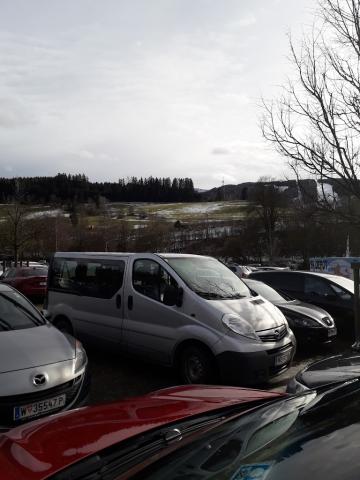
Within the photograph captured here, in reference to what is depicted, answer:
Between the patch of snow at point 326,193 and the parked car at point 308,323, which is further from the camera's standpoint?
the patch of snow at point 326,193

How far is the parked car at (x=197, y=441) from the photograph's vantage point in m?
1.79

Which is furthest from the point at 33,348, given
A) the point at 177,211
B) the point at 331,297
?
the point at 177,211

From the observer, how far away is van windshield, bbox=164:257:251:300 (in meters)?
6.83

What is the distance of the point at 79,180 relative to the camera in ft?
472

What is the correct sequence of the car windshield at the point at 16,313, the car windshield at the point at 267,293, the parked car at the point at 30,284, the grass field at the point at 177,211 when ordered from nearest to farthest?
the car windshield at the point at 16,313, the car windshield at the point at 267,293, the parked car at the point at 30,284, the grass field at the point at 177,211

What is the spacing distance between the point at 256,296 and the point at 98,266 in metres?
2.68

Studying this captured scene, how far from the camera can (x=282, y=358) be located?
6555 mm

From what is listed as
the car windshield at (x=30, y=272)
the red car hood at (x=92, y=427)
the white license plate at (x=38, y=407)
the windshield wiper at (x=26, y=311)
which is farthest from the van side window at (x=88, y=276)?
the car windshield at (x=30, y=272)

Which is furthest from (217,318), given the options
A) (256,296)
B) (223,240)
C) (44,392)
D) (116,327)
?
(223,240)

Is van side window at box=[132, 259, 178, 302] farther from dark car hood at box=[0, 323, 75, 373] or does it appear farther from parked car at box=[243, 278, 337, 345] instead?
parked car at box=[243, 278, 337, 345]

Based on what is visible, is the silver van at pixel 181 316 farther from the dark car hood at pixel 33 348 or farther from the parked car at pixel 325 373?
the dark car hood at pixel 33 348

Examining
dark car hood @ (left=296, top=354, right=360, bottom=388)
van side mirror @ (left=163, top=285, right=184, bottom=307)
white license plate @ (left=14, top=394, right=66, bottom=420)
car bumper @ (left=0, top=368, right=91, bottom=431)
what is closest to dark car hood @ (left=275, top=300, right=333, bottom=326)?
van side mirror @ (left=163, top=285, right=184, bottom=307)

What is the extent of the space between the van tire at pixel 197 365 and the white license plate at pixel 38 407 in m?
2.19

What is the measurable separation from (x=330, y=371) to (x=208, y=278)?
2.99 meters
